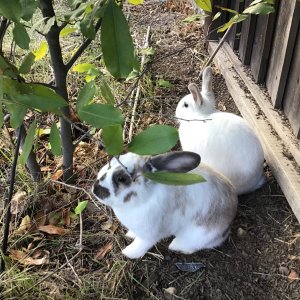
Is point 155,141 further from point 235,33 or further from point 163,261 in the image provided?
point 235,33

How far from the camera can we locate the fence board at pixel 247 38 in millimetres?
3088

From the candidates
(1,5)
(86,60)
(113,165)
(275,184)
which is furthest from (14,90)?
(86,60)

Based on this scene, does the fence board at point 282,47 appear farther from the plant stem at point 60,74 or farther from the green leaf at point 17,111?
the green leaf at point 17,111

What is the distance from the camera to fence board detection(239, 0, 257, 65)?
3.09 m

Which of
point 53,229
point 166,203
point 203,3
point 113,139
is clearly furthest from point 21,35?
point 53,229

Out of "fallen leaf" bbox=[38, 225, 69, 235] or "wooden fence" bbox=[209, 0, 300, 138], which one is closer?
"fallen leaf" bbox=[38, 225, 69, 235]

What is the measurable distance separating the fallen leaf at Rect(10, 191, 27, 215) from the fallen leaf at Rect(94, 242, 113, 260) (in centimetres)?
51

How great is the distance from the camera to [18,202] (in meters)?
2.39

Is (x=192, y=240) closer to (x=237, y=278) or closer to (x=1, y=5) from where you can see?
(x=237, y=278)

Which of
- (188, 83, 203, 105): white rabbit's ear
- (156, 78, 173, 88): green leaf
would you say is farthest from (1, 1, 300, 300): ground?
(156, 78, 173, 88): green leaf

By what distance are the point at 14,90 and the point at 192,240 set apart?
4.27 ft

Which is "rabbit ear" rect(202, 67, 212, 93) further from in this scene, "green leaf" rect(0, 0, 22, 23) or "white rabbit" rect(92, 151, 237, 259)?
"green leaf" rect(0, 0, 22, 23)

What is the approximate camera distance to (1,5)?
3.11 ft

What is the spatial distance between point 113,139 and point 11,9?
0.39m
